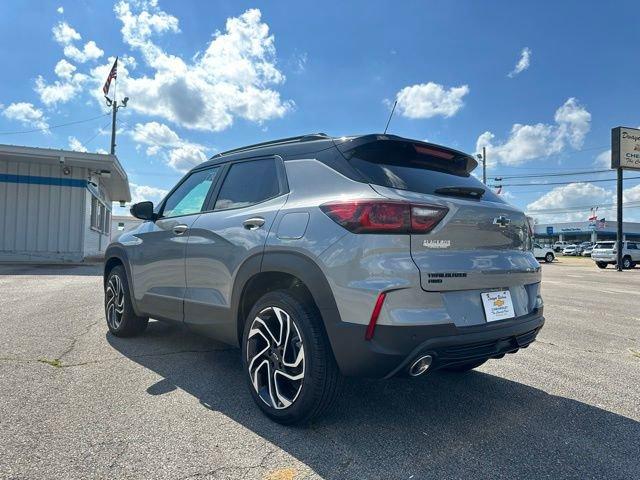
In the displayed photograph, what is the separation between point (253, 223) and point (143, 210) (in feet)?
5.79

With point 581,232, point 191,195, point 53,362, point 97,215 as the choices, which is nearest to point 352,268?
point 191,195

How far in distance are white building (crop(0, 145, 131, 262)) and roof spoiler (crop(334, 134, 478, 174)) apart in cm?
1524

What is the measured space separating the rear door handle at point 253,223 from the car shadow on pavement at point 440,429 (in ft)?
3.88

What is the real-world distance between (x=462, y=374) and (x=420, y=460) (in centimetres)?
155

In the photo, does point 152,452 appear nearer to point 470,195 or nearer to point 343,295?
point 343,295

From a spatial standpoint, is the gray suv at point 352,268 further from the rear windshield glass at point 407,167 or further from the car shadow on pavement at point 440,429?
the car shadow on pavement at point 440,429

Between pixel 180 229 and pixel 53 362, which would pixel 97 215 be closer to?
pixel 53 362

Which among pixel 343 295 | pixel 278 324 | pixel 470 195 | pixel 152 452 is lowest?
pixel 152 452

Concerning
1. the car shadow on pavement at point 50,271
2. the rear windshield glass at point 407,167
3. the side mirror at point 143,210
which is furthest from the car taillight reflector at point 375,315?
the car shadow on pavement at point 50,271

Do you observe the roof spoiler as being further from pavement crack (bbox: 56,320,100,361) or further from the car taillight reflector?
pavement crack (bbox: 56,320,100,361)

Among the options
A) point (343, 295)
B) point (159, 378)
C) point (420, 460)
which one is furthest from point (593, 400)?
point (159, 378)

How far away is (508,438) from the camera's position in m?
2.59

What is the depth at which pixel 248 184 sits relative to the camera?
3291 millimetres

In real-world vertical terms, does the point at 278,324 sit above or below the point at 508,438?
above
